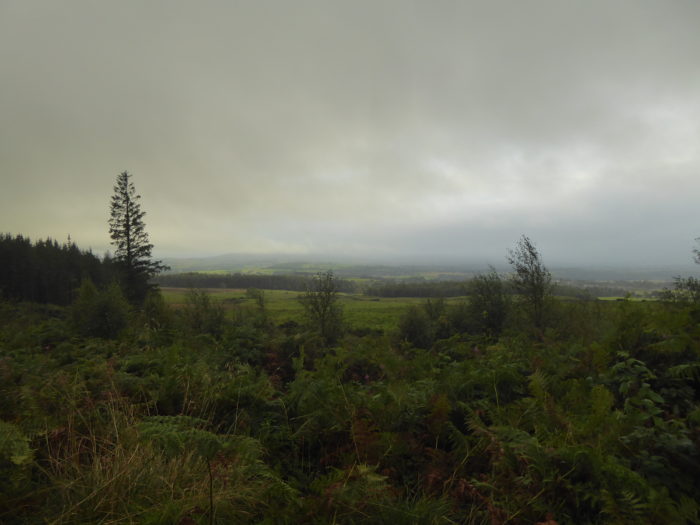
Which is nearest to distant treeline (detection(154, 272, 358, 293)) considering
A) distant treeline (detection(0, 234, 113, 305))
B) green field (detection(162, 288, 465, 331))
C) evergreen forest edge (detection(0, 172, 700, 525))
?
green field (detection(162, 288, 465, 331))

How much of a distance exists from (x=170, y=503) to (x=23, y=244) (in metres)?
64.9

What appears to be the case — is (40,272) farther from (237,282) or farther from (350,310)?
(237,282)

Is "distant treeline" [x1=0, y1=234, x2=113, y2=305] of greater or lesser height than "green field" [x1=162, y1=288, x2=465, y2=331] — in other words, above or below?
above

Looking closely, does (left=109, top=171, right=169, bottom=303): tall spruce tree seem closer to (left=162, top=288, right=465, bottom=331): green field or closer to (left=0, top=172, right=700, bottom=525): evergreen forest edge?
(left=162, top=288, right=465, bottom=331): green field

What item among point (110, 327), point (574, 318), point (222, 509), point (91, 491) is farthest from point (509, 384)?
point (110, 327)

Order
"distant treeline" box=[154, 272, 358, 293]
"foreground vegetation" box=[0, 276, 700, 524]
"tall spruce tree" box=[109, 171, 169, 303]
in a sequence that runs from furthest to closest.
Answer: "distant treeline" box=[154, 272, 358, 293]
"tall spruce tree" box=[109, 171, 169, 303]
"foreground vegetation" box=[0, 276, 700, 524]

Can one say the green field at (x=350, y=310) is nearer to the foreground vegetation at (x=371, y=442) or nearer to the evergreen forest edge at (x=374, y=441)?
the evergreen forest edge at (x=374, y=441)

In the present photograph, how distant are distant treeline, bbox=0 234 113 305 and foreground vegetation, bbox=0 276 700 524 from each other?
4561cm

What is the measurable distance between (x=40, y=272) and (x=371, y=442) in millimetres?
60325

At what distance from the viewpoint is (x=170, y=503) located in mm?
2449

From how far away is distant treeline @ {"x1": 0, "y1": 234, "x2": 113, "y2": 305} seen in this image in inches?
1598

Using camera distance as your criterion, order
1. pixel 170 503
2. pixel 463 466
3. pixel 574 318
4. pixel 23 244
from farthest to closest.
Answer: pixel 23 244, pixel 574 318, pixel 463 466, pixel 170 503

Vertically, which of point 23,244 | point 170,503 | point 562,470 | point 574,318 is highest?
point 23,244

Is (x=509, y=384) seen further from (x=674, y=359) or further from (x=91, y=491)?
(x=91, y=491)
